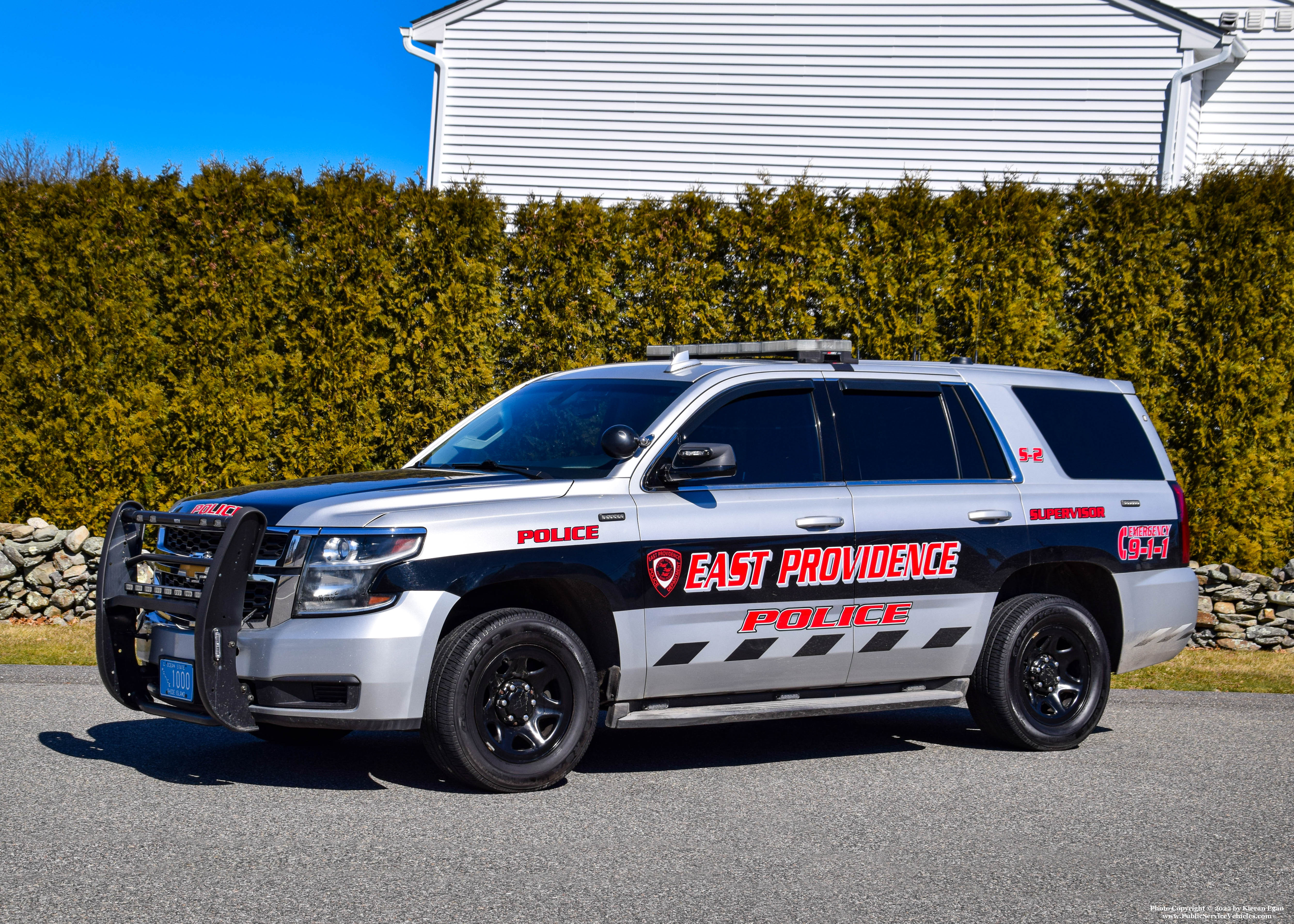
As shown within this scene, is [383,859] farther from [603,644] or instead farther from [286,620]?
[603,644]

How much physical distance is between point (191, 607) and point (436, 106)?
14.9m

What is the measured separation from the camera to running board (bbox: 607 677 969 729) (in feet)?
21.1

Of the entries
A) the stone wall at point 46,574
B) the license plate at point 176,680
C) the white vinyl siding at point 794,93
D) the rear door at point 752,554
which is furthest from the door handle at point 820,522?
the white vinyl siding at point 794,93

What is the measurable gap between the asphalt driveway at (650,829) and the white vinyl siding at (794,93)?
1180 cm

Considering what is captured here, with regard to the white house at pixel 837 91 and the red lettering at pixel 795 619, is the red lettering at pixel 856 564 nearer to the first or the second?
the red lettering at pixel 795 619

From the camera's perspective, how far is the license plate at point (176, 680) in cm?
591

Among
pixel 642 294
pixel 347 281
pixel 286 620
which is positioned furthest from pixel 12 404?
pixel 286 620

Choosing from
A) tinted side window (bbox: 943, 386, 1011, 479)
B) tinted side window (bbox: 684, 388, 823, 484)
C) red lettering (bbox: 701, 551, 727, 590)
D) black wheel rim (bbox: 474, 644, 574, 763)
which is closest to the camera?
black wheel rim (bbox: 474, 644, 574, 763)

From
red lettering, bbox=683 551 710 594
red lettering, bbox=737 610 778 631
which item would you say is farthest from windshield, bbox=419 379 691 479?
red lettering, bbox=737 610 778 631

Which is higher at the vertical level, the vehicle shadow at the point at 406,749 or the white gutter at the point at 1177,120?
the white gutter at the point at 1177,120

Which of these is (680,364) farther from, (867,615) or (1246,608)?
(1246,608)

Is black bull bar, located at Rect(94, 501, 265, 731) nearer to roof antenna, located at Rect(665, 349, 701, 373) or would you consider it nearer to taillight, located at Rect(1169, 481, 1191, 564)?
roof antenna, located at Rect(665, 349, 701, 373)

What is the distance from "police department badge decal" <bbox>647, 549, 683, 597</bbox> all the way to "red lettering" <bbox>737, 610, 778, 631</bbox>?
1.42ft

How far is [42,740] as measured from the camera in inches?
277
